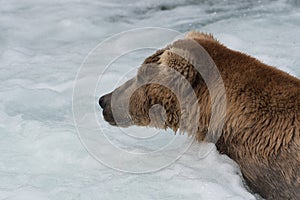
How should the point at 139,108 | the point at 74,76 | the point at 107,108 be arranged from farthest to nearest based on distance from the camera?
the point at 74,76 < the point at 107,108 < the point at 139,108

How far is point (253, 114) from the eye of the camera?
3811 millimetres

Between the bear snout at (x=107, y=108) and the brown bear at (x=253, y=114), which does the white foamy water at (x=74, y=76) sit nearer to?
the brown bear at (x=253, y=114)

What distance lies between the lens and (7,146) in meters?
4.77

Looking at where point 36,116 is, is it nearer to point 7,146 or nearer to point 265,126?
point 7,146

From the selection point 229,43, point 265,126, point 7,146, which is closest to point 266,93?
point 265,126

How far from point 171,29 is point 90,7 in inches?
61.0

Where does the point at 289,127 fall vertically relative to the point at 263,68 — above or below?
below

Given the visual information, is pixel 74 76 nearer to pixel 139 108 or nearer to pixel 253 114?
pixel 139 108

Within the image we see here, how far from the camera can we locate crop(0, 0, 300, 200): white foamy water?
413cm

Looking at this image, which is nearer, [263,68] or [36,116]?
[263,68]

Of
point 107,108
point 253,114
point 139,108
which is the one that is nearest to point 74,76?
point 107,108

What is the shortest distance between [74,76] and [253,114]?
3.12 metres

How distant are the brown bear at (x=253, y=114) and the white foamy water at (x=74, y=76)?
0.20 metres

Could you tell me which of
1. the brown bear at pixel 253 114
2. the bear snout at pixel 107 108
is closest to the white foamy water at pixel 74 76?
the brown bear at pixel 253 114
